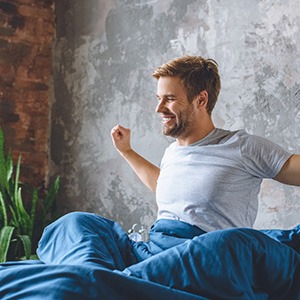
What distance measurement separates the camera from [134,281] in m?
1.63

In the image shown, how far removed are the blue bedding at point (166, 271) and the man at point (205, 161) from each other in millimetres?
235

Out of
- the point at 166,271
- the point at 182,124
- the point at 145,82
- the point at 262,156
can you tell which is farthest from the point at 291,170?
the point at 145,82

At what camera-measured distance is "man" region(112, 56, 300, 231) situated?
91.6 inches

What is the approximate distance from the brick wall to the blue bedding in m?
2.18

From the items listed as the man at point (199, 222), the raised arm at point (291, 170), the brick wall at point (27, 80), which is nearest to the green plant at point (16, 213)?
the brick wall at point (27, 80)

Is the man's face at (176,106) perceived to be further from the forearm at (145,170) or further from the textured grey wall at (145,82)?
the textured grey wall at (145,82)

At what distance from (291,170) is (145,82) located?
1597 mm

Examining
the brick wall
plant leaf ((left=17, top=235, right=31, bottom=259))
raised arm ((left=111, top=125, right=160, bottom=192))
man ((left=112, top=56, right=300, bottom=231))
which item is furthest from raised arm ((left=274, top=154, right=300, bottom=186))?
the brick wall

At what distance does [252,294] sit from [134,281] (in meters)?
0.36

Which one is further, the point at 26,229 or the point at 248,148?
the point at 26,229

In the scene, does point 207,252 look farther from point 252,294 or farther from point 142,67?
point 142,67

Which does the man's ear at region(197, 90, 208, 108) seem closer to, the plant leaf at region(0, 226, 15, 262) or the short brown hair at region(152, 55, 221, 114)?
the short brown hair at region(152, 55, 221, 114)

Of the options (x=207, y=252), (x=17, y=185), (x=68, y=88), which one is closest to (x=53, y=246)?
(x=207, y=252)

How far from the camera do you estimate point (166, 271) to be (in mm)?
1757
